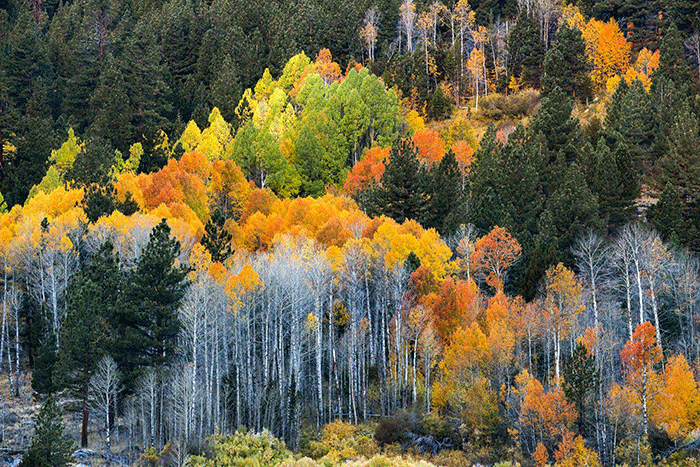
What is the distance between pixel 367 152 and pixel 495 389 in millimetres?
38334

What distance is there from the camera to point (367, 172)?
266 feet

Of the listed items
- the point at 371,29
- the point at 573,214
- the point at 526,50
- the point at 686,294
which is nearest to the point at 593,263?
the point at 686,294

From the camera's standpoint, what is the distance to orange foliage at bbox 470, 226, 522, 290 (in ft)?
191

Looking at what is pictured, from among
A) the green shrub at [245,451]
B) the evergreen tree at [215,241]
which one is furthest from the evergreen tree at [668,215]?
the green shrub at [245,451]

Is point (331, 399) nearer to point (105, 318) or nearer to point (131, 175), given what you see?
point (105, 318)

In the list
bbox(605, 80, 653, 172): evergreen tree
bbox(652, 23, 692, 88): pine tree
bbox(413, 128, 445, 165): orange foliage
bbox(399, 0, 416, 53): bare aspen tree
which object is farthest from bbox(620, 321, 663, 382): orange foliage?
bbox(399, 0, 416, 53): bare aspen tree

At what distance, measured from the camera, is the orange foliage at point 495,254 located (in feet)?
191

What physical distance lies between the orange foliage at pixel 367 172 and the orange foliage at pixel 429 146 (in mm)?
4161

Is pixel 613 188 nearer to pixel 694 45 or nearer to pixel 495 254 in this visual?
pixel 495 254

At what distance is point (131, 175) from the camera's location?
77.4 m

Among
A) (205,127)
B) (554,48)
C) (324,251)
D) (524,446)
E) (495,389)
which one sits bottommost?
(524,446)

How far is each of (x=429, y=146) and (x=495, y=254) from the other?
29.2 meters

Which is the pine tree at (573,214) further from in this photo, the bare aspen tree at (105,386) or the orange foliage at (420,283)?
the bare aspen tree at (105,386)

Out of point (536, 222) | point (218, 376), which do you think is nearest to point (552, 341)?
point (536, 222)
